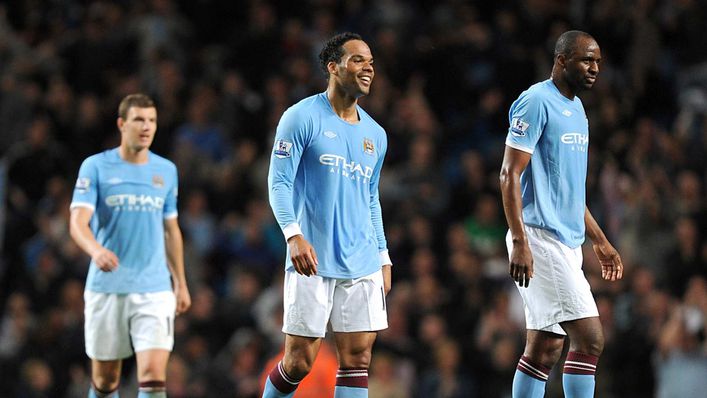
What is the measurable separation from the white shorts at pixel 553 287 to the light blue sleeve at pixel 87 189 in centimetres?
319

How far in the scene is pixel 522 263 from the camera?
662 centimetres

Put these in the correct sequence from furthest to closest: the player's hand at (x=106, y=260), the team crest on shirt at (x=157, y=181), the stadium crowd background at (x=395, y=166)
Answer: the stadium crowd background at (x=395, y=166) → the team crest on shirt at (x=157, y=181) → the player's hand at (x=106, y=260)

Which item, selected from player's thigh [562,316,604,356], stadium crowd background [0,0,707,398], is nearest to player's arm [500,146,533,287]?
player's thigh [562,316,604,356]

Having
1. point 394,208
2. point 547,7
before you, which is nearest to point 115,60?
point 394,208

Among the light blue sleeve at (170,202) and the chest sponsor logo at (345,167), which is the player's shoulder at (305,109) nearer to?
the chest sponsor logo at (345,167)

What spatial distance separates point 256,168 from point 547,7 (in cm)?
405

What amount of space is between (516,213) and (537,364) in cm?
97

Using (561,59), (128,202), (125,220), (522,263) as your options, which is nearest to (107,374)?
(125,220)

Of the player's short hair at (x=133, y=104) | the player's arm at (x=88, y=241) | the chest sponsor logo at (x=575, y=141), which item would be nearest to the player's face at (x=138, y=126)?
the player's short hair at (x=133, y=104)

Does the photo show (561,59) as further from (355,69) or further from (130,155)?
(130,155)

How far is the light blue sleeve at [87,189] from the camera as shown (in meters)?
8.44

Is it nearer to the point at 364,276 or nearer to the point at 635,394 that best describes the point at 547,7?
the point at 635,394

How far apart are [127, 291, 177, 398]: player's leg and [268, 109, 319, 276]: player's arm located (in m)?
2.01

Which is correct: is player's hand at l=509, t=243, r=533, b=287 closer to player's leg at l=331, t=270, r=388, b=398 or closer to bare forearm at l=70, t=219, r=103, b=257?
player's leg at l=331, t=270, r=388, b=398
